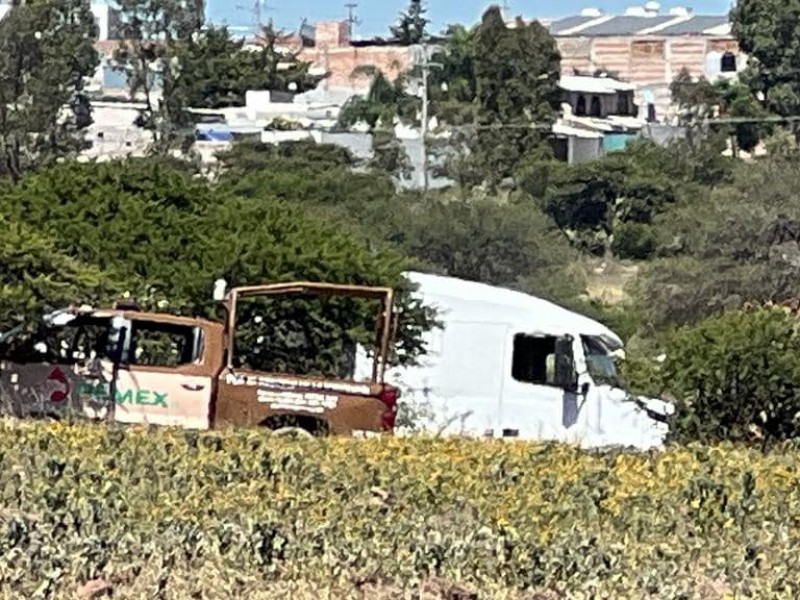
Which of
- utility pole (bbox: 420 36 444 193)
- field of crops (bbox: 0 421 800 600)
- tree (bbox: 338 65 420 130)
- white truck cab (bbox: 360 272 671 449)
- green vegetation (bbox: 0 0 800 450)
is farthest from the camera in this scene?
tree (bbox: 338 65 420 130)

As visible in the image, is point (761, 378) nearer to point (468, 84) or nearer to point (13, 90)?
point (13, 90)

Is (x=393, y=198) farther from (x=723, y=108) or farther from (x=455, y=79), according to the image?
(x=723, y=108)

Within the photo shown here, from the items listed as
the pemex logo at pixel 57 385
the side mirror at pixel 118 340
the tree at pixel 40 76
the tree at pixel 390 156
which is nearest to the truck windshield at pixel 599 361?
the side mirror at pixel 118 340

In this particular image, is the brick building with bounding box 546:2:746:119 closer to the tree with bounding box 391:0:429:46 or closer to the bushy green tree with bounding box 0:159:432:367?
the tree with bounding box 391:0:429:46

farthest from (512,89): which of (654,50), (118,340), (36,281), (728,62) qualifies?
(118,340)

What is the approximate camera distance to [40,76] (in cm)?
5709

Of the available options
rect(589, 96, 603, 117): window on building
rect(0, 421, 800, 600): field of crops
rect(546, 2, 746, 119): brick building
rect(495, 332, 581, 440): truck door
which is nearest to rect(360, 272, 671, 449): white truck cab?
rect(495, 332, 581, 440): truck door

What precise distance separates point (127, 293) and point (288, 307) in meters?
2.32

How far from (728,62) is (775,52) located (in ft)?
87.4

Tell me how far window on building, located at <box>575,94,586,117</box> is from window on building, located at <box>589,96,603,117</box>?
0.70 m

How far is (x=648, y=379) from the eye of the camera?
61.0 ft

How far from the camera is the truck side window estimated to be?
20469 millimetres

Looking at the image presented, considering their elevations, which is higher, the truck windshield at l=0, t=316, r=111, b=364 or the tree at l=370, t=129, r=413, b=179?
the truck windshield at l=0, t=316, r=111, b=364

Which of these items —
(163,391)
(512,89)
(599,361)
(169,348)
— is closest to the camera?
(163,391)
